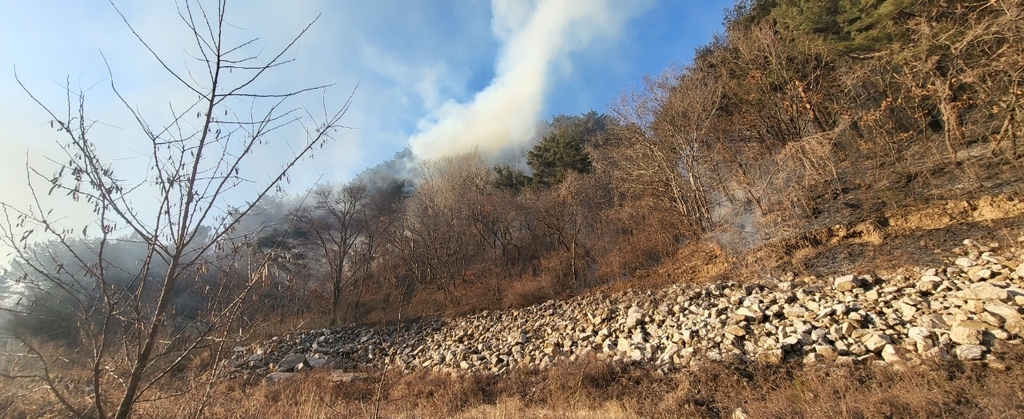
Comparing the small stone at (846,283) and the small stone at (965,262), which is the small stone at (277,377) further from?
the small stone at (965,262)

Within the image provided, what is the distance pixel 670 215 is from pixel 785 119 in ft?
16.8

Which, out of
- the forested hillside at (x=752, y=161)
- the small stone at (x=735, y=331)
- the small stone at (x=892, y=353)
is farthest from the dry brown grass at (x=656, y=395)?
the forested hillside at (x=752, y=161)

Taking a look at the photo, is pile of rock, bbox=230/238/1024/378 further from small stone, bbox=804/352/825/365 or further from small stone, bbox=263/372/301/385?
small stone, bbox=263/372/301/385

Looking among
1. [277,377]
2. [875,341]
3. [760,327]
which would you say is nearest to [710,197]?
[760,327]

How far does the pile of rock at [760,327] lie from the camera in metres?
5.46

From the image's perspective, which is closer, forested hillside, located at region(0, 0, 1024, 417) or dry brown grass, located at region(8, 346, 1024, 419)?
forested hillside, located at region(0, 0, 1024, 417)

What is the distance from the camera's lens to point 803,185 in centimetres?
1080

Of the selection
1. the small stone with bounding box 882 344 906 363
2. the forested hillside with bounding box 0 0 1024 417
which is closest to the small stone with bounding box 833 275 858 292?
the forested hillside with bounding box 0 0 1024 417

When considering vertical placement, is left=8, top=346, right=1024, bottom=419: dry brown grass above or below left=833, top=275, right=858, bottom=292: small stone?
below

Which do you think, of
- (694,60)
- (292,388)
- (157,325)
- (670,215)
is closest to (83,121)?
(157,325)

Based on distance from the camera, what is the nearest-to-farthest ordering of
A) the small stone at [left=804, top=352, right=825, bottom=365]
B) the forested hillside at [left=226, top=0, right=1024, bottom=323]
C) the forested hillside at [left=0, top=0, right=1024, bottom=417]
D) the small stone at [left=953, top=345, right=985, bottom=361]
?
the forested hillside at [left=0, top=0, right=1024, bottom=417], the small stone at [left=953, top=345, right=985, bottom=361], the small stone at [left=804, top=352, right=825, bottom=365], the forested hillside at [left=226, top=0, right=1024, bottom=323]

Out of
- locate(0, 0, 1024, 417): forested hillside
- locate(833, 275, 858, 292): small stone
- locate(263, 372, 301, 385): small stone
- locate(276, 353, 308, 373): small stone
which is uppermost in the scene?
locate(0, 0, 1024, 417): forested hillside

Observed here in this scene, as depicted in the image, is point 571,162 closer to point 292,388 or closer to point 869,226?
point 869,226

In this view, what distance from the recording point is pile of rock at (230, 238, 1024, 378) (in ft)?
17.9
